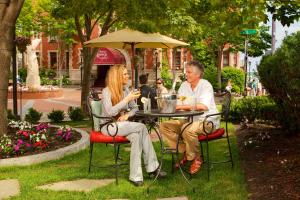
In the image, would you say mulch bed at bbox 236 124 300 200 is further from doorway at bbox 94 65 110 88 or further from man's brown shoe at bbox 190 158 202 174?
doorway at bbox 94 65 110 88

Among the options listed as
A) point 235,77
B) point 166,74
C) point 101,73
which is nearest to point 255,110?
point 235,77

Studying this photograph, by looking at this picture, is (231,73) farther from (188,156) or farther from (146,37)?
(188,156)

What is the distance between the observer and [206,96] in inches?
262

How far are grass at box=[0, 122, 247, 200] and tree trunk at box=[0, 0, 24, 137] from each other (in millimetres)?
1650

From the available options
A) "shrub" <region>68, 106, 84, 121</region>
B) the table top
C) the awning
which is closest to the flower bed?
the table top

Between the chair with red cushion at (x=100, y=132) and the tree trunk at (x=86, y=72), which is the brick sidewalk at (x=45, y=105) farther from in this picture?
the chair with red cushion at (x=100, y=132)

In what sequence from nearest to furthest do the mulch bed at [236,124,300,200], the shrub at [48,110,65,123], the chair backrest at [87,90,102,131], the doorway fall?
the mulch bed at [236,124,300,200], the chair backrest at [87,90,102,131], the shrub at [48,110,65,123], the doorway

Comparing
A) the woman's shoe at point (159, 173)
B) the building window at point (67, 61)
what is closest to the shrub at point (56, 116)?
the woman's shoe at point (159, 173)

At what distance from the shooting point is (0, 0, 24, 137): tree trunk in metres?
8.61

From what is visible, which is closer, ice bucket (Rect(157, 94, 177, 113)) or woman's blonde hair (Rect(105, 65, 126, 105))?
ice bucket (Rect(157, 94, 177, 113))

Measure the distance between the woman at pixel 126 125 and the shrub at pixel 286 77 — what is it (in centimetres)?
206

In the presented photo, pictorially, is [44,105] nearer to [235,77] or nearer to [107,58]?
[235,77]

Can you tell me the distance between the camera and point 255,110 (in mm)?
12078

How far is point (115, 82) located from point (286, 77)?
7.74 feet
